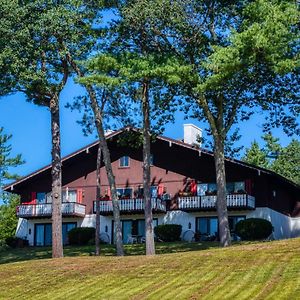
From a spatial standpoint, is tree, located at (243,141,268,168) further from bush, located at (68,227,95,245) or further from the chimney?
bush, located at (68,227,95,245)

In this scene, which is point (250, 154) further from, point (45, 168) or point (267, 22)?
point (267, 22)

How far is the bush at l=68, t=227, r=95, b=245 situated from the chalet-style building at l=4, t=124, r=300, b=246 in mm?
1150

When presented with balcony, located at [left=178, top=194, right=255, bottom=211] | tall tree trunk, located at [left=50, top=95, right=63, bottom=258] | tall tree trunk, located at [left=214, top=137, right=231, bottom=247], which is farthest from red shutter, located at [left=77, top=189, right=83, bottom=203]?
tall tree trunk, located at [left=214, top=137, right=231, bottom=247]

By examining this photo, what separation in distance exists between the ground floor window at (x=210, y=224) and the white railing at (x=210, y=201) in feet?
4.44

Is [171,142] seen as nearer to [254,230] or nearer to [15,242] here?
[254,230]

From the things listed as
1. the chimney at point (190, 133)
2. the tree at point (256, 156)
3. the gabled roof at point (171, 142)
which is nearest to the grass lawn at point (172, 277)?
the gabled roof at point (171, 142)

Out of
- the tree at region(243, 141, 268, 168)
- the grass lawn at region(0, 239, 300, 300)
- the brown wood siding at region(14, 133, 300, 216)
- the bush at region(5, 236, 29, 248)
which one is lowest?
the grass lawn at region(0, 239, 300, 300)

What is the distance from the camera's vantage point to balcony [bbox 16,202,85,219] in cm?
4809

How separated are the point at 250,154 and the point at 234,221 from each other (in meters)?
34.0

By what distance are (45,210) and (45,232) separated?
2.01 m

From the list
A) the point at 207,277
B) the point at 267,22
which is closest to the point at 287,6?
the point at 267,22

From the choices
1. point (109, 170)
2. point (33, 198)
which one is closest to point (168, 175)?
point (33, 198)

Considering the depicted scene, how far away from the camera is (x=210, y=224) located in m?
46.4

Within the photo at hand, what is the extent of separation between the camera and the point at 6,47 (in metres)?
30.4
